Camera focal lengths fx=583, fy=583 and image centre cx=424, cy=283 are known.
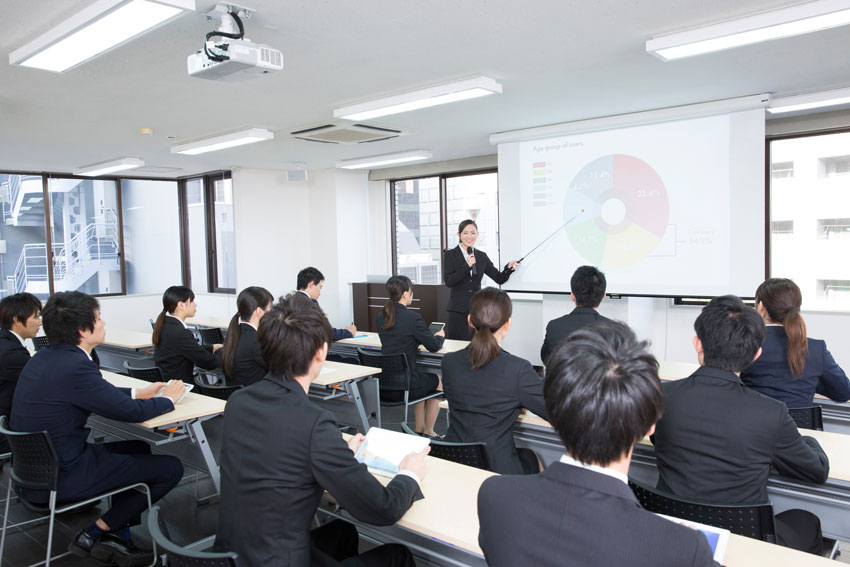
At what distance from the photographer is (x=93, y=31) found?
9.52ft

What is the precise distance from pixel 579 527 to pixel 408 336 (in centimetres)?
340

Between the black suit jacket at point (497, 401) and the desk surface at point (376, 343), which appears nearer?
the black suit jacket at point (497, 401)

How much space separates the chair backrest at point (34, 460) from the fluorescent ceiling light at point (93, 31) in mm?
1896

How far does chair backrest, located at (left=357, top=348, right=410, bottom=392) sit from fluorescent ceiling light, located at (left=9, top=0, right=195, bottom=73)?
2525 millimetres

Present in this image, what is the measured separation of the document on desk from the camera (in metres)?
2.04

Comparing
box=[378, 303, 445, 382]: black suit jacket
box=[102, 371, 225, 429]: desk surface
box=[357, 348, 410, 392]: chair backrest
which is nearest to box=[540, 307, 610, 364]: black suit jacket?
box=[378, 303, 445, 382]: black suit jacket

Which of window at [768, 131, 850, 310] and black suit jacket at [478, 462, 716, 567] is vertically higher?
window at [768, 131, 850, 310]

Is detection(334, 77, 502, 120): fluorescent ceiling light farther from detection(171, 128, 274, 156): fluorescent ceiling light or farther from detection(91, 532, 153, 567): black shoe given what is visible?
detection(91, 532, 153, 567): black shoe

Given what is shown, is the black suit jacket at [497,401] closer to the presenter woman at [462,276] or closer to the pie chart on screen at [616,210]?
the presenter woman at [462,276]

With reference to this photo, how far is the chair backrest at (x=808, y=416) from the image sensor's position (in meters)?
2.57

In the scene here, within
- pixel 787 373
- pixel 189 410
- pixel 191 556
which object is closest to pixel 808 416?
pixel 787 373

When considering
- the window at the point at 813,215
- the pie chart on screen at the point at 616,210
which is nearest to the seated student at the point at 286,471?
the pie chart on screen at the point at 616,210

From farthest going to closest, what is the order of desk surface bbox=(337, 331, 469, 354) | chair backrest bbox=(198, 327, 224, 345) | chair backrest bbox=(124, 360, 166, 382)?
chair backrest bbox=(198, 327, 224, 345) → desk surface bbox=(337, 331, 469, 354) → chair backrest bbox=(124, 360, 166, 382)

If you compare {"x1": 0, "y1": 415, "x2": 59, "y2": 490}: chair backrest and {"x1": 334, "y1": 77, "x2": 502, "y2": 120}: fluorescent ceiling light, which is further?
{"x1": 334, "y1": 77, "x2": 502, "y2": 120}: fluorescent ceiling light
